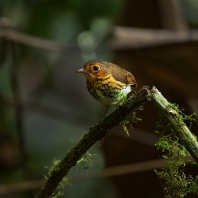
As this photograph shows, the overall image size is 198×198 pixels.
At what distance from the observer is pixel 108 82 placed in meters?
1.44

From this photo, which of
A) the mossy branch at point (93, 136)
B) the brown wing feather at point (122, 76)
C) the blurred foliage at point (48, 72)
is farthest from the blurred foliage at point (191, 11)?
the mossy branch at point (93, 136)

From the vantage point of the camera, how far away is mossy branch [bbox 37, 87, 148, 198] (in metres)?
1.08

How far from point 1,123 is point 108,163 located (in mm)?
837

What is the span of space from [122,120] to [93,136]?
10cm

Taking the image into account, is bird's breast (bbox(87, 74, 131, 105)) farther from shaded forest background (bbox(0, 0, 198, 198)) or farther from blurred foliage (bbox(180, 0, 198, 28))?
blurred foliage (bbox(180, 0, 198, 28))

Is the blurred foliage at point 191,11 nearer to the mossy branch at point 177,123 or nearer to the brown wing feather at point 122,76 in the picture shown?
the brown wing feather at point 122,76

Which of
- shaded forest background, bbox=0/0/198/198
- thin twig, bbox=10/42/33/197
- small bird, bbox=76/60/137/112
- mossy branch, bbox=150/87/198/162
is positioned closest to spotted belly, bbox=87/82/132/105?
small bird, bbox=76/60/137/112

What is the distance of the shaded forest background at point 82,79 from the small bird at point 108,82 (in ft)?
3.29

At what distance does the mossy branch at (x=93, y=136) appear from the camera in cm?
108

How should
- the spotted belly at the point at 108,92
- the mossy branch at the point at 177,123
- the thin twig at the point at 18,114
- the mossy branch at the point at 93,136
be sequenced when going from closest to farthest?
the mossy branch at the point at 177,123, the mossy branch at the point at 93,136, the spotted belly at the point at 108,92, the thin twig at the point at 18,114

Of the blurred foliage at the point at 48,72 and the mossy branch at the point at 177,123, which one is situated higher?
the blurred foliage at the point at 48,72

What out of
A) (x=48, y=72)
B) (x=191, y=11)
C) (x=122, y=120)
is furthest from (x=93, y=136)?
(x=191, y=11)

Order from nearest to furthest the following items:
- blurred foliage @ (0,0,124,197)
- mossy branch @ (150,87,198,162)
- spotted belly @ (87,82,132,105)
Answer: mossy branch @ (150,87,198,162) → spotted belly @ (87,82,132,105) → blurred foliage @ (0,0,124,197)

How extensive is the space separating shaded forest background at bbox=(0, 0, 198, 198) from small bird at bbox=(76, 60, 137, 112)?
3.29ft
